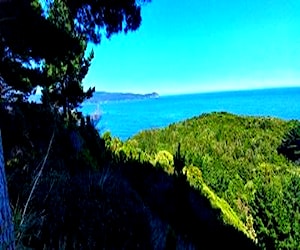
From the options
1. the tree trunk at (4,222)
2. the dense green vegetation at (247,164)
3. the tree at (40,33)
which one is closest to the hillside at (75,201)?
the tree trunk at (4,222)

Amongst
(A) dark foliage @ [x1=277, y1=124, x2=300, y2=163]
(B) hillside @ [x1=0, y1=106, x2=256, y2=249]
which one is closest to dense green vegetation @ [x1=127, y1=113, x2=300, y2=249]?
(A) dark foliage @ [x1=277, y1=124, x2=300, y2=163]

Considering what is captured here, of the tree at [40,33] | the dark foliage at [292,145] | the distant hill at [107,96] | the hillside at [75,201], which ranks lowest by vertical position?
the dark foliage at [292,145]

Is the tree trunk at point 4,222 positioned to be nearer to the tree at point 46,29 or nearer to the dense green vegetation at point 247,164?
the tree at point 46,29

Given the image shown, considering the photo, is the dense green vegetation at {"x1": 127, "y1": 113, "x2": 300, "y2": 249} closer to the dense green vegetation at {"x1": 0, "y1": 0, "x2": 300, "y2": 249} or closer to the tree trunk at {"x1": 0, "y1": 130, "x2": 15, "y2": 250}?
the dense green vegetation at {"x1": 0, "y1": 0, "x2": 300, "y2": 249}

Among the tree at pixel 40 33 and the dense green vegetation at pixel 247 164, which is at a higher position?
the tree at pixel 40 33

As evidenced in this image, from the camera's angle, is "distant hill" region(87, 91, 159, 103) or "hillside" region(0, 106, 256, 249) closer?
"hillside" region(0, 106, 256, 249)

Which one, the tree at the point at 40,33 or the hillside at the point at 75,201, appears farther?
the tree at the point at 40,33

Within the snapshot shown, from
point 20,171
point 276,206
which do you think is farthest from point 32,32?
point 276,206

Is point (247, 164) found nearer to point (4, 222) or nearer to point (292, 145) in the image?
point (292, 145)

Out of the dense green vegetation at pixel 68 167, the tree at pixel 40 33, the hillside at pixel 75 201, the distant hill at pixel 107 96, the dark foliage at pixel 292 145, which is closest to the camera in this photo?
the hillside at pixel 75 201
